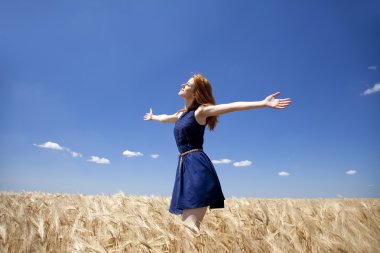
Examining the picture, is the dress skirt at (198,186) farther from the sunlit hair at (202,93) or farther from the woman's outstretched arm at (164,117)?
the woman's outstretched arm at (164,117)

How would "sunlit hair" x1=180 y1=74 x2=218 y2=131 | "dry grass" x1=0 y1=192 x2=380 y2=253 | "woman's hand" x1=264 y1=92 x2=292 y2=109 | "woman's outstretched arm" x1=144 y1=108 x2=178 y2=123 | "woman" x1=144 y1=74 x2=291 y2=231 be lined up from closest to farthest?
"dry grass" x1=0 y1=192 x2=380 y2=253 < "woman's hand" x1=264 y1=92 x2=292 y2=109 < "woman" x1=144 y1=74 x2=291 y2=231 < "sunlit hair" x1=180 y1=74 x2=218 y2=131 < "woman's outstretched arm" x1=144 y1=108 x2=178 y2=123

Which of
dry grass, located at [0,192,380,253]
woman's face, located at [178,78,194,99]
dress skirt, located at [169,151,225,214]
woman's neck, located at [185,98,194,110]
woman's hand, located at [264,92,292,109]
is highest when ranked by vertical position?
woman's face, located at [178,78,194,99]

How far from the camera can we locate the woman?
2.80 meters

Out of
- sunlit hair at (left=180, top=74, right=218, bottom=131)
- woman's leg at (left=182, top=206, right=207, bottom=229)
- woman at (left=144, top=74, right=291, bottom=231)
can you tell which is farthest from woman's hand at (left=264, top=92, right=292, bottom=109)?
woman's leg at (left=182, top=206, right=207, bottom=229)

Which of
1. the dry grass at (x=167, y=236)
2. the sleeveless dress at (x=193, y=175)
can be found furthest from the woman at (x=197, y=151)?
the dry grass at (x=167, y=236)

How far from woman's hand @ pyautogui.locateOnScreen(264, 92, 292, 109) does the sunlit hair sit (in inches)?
28.4

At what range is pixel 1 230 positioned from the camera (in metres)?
2.01

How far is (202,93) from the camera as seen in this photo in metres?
3.24

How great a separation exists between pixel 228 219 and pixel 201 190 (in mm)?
342

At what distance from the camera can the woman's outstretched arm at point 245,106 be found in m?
2.59

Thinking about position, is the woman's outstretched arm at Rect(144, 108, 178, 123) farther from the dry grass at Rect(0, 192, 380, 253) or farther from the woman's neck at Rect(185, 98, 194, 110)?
the dry grass at Rect(0, 192, 380, 253)

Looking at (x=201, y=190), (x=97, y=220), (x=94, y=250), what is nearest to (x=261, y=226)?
(x=201, y=190)

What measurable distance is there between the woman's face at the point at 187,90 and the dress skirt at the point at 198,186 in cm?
62

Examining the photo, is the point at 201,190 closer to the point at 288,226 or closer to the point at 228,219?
the point at 228,219
